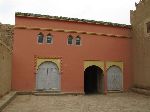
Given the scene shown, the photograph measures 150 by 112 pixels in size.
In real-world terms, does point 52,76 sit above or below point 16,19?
below

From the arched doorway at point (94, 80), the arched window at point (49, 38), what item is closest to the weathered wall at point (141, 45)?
the arched doorway at point (94, 80)

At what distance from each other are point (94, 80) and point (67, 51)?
4.99m

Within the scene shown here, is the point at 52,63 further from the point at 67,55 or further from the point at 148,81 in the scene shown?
the point at 148,81

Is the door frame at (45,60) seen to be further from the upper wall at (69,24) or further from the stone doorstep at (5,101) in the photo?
the stone doorstep at (5,101)

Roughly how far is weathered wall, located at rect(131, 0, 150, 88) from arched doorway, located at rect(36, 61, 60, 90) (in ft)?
20.1

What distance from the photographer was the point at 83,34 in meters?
17.4

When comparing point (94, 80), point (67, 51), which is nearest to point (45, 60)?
point (67, 51)

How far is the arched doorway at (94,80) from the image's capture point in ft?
60.1

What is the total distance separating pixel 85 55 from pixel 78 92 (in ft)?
8.94

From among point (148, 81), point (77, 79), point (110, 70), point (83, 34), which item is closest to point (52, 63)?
point (77, 79)

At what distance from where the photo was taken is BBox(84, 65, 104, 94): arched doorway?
18.3 m

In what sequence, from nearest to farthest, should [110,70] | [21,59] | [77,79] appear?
[21,59], [77,79], [110,70]

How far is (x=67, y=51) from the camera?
16859 millimetres

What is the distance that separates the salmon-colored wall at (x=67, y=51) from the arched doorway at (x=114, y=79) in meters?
0.46
